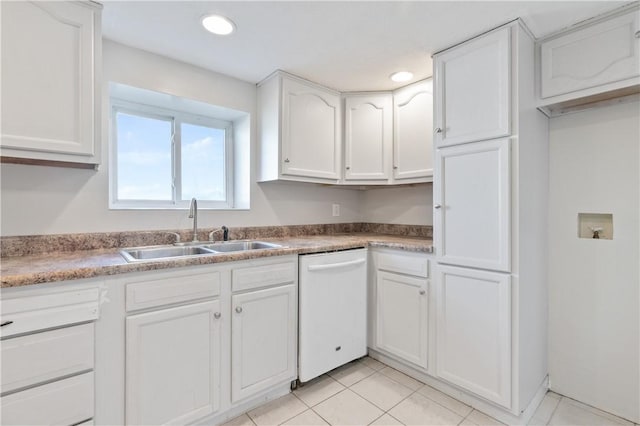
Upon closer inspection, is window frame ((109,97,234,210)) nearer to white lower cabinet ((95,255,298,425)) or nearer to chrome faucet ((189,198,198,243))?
chrome faucet ((189,198,198,243))

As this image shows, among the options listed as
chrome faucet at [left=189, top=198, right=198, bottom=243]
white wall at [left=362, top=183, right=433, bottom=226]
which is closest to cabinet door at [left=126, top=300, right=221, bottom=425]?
chrome faucet at [left=189, top=198, right=198, bottom=243]

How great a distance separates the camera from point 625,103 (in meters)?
1.62

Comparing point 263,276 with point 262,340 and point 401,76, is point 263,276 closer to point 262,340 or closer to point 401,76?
point 262,340

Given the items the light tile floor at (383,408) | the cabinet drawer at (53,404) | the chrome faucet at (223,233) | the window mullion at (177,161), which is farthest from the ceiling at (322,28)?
the light tile floor at (383,408)

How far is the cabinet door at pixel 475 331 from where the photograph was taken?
5.17 feet

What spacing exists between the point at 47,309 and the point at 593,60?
2.71 m

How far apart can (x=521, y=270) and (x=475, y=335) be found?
1.48 feet

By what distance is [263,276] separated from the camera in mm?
1683

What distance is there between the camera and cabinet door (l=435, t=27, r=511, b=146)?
1581 millimetres

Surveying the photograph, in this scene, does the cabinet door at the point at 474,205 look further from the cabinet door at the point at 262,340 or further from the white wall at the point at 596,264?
the cabinet door at the point at 262,340

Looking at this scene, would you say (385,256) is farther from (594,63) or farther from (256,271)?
(594,63)

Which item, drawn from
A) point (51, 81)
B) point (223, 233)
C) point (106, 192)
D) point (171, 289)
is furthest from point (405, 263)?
point (51, 81)

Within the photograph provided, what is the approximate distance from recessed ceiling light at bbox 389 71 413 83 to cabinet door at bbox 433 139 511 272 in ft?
2.37

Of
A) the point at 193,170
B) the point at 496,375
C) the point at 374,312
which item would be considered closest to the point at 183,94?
the point at 193,170
